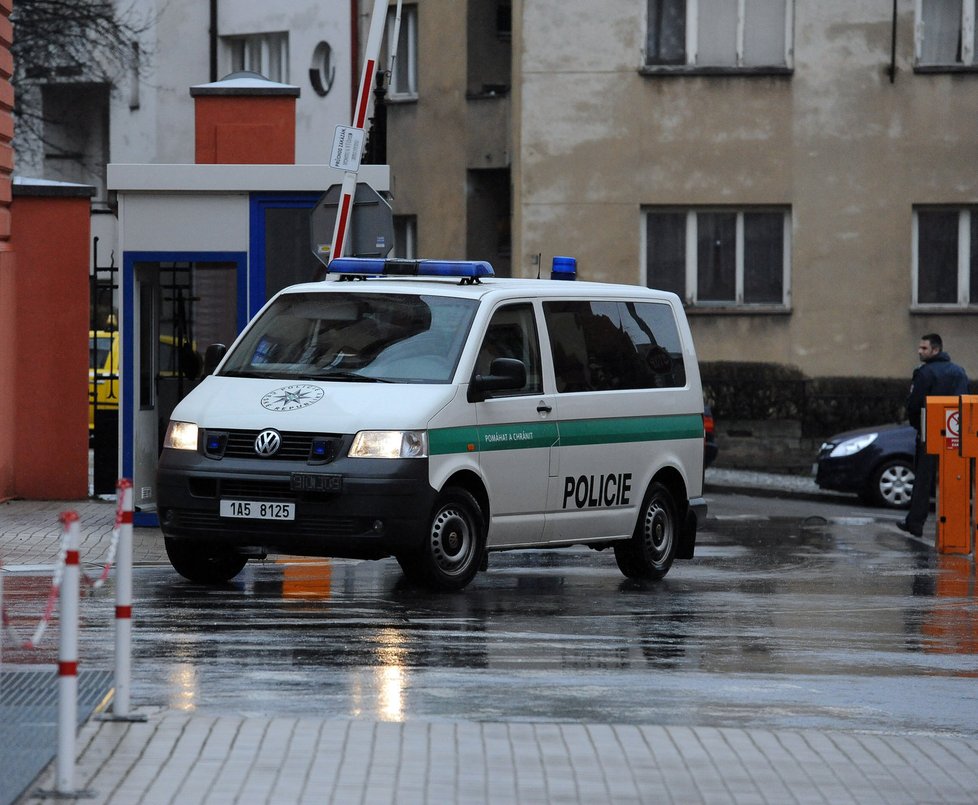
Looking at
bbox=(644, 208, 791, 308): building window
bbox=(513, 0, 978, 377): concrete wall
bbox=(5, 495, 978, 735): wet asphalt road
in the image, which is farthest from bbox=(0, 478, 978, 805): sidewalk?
bbox=(644, 208, 791, 308): building window

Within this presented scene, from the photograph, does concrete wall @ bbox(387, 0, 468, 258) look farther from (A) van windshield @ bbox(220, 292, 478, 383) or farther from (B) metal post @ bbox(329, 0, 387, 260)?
(A) van windshield @ bbox(220, 292, 478, 383)

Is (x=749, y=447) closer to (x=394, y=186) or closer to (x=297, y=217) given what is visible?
(x=394, y=186)

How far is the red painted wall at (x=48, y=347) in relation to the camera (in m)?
18.5

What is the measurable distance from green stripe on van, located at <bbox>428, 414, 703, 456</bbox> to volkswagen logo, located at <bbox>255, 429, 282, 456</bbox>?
34.0 inches

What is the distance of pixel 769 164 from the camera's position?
28.9m

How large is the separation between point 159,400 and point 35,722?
9.31 metres

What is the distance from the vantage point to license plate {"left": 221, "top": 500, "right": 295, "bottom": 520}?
11.3 metres

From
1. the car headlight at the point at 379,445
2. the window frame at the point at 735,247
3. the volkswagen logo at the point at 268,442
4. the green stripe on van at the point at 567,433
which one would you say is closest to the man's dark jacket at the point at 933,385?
the green stripe on van at the point at 567,433

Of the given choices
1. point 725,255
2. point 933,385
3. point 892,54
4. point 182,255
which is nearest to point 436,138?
point 725,255

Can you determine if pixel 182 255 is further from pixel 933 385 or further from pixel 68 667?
pixel 68 667

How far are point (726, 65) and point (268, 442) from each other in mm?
18907

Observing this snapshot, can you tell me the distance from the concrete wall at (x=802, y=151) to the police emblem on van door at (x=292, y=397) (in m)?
17.7

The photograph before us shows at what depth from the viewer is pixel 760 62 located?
95.3 ft

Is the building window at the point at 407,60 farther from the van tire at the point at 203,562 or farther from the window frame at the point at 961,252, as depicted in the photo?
the van tire at the point at 203,562
